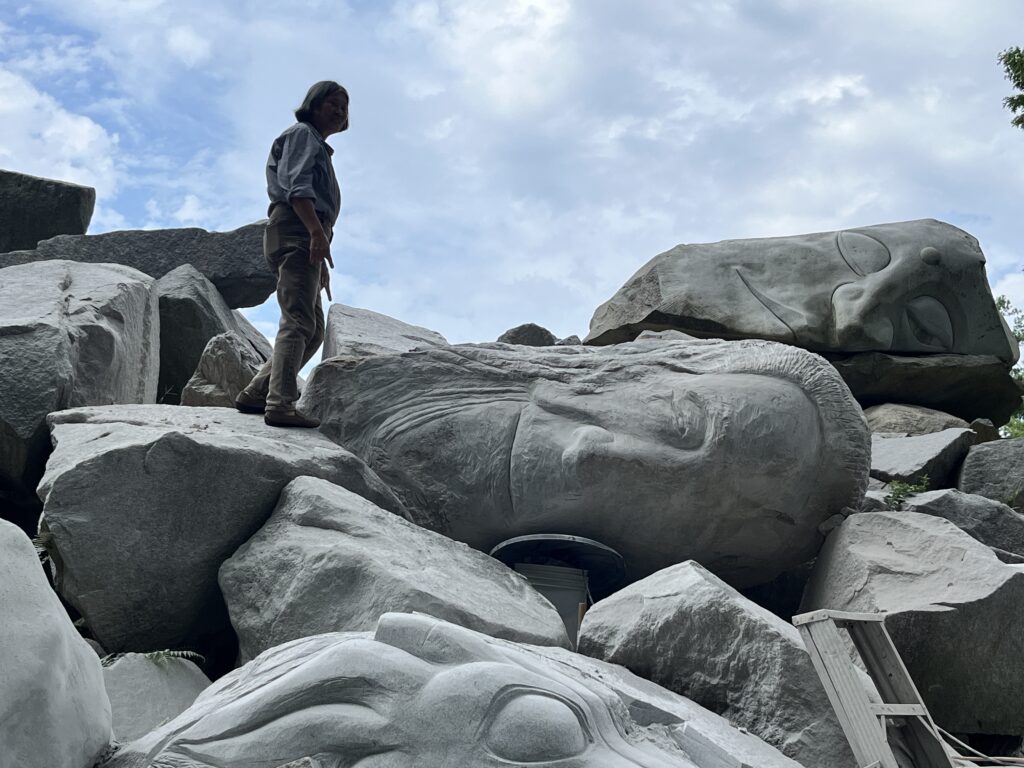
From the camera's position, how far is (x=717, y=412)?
4.53 metres

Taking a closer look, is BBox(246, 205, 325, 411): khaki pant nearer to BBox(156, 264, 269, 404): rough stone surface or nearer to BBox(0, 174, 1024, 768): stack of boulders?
BBox(0, 174, 1024, 768): stack of boulders

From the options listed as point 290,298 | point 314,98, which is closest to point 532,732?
point 290,298

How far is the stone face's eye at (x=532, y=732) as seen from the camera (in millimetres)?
1754

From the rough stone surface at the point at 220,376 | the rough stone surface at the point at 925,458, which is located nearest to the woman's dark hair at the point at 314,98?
the rough stone surface at the point at 220,376

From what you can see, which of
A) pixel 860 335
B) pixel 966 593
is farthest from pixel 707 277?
pixel 966 593

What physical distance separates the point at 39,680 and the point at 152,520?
6.25ft

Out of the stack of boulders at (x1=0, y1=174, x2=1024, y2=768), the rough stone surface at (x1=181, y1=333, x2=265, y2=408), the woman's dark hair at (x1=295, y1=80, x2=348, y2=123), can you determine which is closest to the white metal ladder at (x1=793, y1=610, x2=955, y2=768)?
the stack of boulders at (x1=0, y1=174, x2=1024, y2=768)

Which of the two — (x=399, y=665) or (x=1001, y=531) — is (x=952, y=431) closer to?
(x=1001, y=531)

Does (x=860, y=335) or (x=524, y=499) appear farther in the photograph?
(x=860, y=335)

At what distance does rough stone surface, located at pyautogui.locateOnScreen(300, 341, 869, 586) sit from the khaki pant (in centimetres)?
19

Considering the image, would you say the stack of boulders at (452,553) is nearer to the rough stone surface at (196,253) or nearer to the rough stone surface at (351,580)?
the rough stone surface at (351,580)

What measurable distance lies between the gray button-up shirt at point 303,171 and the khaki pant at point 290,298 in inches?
4.4

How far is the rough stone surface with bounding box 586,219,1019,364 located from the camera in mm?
9289

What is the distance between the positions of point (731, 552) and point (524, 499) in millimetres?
919
